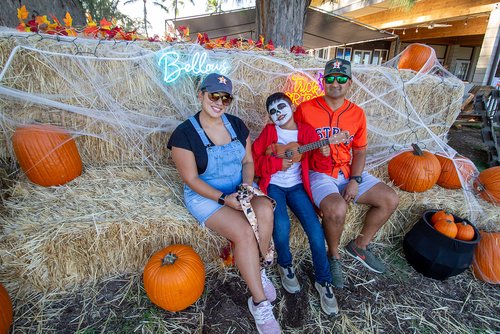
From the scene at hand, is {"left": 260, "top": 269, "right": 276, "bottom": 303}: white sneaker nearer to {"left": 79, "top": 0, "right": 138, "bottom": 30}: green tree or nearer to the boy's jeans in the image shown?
the boy's jeans

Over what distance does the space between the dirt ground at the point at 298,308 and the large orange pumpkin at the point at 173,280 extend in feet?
0.46

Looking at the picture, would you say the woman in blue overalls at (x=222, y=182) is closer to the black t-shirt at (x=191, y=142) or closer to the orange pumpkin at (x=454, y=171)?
the black t-shirt at (x=191, y=142)

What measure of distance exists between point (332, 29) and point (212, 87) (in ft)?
27.3

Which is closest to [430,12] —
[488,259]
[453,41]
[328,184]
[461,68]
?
[453,41]

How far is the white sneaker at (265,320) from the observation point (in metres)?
1.69

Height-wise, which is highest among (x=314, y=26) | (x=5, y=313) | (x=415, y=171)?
(x=314, y=26)

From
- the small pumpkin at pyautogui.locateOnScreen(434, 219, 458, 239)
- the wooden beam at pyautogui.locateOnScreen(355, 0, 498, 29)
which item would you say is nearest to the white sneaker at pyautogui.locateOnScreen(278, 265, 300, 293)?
the small pumpkin at pyautogui.locateOnScreen(434, 219, 458, 239)

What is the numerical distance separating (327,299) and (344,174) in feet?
3.60

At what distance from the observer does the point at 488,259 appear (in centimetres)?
225


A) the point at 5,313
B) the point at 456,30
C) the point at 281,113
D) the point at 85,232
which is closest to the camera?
the point at 5,313

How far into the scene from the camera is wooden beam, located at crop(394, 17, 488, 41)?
30.2 ft

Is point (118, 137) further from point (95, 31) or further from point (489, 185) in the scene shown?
point (489, 185)

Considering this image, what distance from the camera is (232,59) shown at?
2.71m

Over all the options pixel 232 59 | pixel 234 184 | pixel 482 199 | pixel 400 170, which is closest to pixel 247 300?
pixel 234 184
